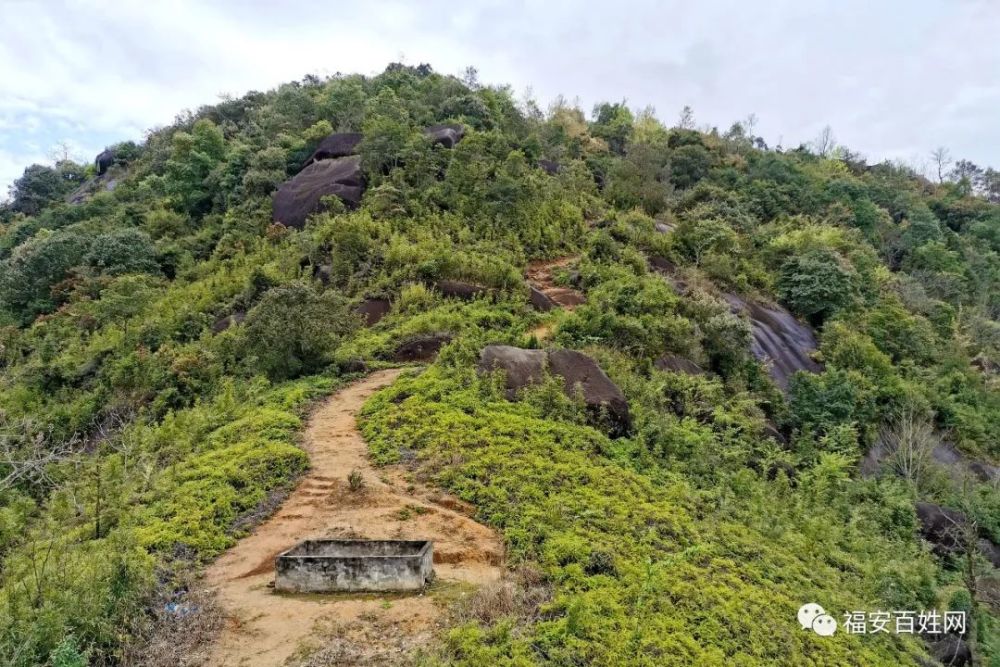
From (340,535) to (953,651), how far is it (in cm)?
828

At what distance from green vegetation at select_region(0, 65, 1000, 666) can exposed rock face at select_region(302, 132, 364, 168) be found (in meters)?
1.25

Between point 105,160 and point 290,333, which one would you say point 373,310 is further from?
point 105,160

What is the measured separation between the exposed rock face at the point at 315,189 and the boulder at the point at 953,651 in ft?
62.6

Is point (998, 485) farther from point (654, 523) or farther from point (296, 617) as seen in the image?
point (296, 617)

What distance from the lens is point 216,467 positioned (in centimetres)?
984

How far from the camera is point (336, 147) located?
26219mm

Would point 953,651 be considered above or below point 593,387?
below

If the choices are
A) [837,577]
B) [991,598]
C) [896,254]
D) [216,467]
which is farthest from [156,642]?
[896,254]

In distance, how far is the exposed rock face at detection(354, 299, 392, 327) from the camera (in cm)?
1661

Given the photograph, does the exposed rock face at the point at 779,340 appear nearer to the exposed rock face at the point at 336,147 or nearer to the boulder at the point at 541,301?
the boulder at the point at 541,301

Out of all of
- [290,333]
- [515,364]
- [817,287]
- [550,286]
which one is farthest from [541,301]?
[817,287]

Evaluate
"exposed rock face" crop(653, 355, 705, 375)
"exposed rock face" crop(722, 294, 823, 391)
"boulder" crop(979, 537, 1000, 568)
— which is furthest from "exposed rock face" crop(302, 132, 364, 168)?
"boulder" crop(979, 537, 1000, 568)

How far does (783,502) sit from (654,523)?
12.2ft

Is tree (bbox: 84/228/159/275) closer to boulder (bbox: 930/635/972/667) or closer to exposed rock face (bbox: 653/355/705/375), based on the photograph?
exposed rock face (bbox: 653/355/705/375)
